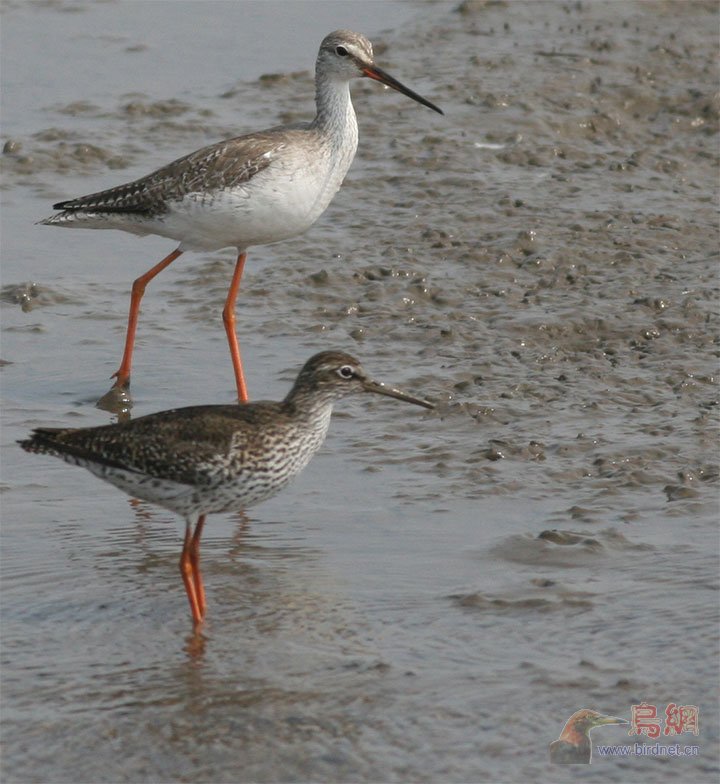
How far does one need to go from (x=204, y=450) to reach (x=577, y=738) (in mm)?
2099

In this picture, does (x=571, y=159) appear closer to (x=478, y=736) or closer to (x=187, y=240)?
(x=187, y=240)

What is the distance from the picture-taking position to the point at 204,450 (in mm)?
7172

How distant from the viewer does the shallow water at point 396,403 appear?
21.4 feet

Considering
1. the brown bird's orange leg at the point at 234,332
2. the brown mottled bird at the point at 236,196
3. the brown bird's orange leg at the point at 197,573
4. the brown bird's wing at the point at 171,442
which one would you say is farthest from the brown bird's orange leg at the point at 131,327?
the brown bird's orange leg at the point at 197,573

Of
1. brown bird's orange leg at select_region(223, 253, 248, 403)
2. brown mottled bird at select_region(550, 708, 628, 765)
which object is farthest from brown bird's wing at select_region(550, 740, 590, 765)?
brown bird's orange leg at select_region(223, 253, 248, 403)

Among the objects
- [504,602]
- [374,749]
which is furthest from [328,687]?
[504,602]

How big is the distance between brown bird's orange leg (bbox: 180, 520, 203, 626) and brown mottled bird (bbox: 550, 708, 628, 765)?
1840 mm

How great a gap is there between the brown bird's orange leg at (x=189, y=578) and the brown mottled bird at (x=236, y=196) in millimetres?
2463

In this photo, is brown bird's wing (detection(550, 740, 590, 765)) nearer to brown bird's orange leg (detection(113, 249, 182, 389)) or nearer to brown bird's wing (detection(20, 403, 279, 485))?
→ brown bird's wing (detection(20, 403, 279, 485))

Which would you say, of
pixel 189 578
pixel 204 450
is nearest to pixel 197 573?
pixel 189 578

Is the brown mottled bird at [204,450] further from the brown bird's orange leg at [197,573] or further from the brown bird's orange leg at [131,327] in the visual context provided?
the brown bird's orange leg at [131,327]

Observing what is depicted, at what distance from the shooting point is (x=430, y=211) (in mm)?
12508

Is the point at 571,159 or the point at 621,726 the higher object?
the point at 571,159

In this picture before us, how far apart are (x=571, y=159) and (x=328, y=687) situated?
7.69 m
